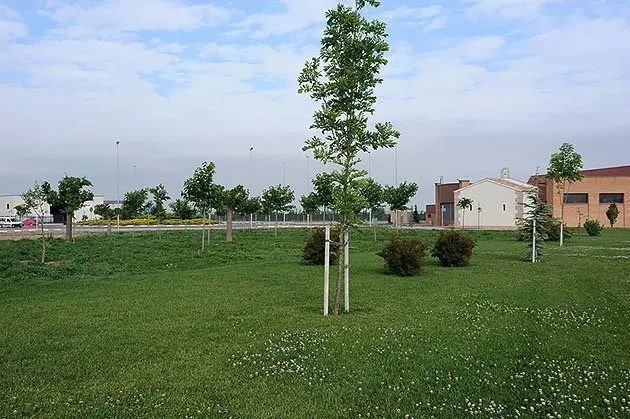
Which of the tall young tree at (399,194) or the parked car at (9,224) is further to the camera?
the parked car at (9,224)

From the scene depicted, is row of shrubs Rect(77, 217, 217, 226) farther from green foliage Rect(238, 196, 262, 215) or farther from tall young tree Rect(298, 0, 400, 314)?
tall young tree Rect(298, 0, 400, 314)

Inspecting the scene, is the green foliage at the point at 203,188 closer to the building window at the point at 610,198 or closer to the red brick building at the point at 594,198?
the red brick building at the point at 594,198

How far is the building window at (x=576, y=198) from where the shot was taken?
203 feet

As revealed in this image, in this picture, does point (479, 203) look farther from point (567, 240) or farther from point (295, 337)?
point (295, 337)

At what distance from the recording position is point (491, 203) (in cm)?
5997

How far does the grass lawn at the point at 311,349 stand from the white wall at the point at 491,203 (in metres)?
46.8

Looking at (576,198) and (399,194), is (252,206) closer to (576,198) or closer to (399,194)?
(399,194)

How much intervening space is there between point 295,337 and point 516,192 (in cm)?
5469

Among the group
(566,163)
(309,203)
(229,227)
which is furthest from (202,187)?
(566,163)

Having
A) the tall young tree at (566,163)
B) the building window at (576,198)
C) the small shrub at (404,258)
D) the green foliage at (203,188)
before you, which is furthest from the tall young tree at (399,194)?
the building window at (576,198)

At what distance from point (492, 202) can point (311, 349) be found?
56.3 m

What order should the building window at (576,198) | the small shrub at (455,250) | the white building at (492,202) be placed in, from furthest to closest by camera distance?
the building window at (576,198) → the white building at (492,202) → the small shrub at (455,250)

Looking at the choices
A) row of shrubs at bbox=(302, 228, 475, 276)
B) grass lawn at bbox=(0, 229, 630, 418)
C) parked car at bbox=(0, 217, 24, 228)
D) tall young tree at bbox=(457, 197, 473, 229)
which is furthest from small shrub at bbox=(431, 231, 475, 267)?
parked car at bbox=(0, 217, 24, 228)

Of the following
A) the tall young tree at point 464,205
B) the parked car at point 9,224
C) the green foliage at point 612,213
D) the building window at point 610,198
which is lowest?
the parked car at point 9,224
